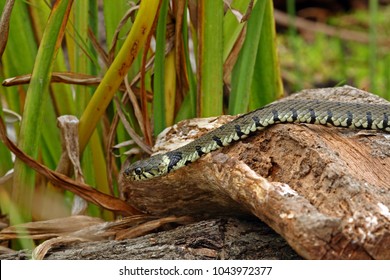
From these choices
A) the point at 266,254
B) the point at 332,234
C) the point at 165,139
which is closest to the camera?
the point at 332,234

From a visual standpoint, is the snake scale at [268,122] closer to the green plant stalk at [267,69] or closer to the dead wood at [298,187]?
the dead wood at [298,187]

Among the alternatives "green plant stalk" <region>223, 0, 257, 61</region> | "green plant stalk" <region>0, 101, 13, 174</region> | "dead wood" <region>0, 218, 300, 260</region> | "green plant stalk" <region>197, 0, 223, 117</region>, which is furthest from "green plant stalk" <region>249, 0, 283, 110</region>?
"green plant stalk" <region>0, 101, 13, 174</region>

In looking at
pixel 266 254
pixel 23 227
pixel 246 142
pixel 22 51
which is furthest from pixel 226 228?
pixel 22 51

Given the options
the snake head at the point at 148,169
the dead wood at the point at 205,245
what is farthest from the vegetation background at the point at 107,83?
the dead wood at the point at 205,245

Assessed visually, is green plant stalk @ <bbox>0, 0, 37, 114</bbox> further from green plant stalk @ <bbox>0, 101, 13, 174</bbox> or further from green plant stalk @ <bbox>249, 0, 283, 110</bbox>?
green plant stalk @ <bbox>249, 0, 283, 110</bbox>

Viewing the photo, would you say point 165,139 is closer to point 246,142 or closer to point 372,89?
point 246,142

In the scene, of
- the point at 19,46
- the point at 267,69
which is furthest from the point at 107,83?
the point at 267,69

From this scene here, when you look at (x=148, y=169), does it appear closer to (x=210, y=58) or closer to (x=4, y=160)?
(x=210, y=58)
